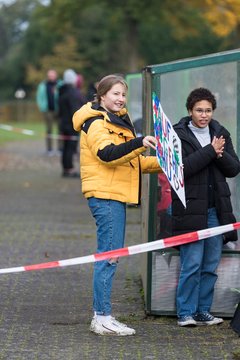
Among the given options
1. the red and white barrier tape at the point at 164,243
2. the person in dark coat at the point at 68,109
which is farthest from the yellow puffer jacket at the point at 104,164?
the person in dark coat at the point at 68,109

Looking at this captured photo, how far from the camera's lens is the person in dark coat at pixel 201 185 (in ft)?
22.9

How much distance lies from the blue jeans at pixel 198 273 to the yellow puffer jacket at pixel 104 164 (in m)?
0.59

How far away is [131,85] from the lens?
15742mm

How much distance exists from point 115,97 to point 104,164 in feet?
1.44

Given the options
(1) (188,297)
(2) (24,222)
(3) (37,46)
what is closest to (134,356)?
(1) (188,297)

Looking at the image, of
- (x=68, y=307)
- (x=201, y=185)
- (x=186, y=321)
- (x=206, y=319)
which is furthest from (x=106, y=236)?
(x=68, y=307)

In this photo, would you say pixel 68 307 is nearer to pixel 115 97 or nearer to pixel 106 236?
pixel 106 236

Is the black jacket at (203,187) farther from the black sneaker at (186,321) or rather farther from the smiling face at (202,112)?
the black sneaker at (186,321)

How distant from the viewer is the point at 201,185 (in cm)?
705

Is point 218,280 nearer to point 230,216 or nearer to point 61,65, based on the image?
point 230,216

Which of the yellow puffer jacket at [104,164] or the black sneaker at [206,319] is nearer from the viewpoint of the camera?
the yellow puffer jacket at [104,164]

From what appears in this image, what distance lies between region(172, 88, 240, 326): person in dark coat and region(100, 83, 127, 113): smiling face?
1.53 ft

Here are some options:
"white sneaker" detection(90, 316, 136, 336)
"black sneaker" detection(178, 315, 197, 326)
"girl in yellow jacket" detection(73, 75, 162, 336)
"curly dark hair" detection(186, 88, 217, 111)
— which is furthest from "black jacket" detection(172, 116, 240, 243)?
"white sneaker" detection(90, 316, 136, 336)

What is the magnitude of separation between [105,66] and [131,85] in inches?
2422
